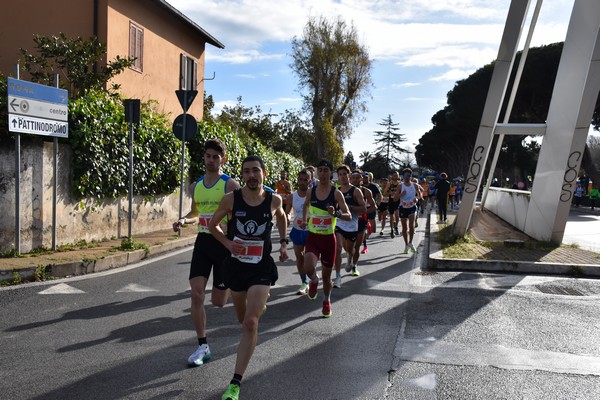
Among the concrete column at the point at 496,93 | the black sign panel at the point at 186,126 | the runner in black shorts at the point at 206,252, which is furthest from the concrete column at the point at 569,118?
the runner in black shorts at the point at 206,252

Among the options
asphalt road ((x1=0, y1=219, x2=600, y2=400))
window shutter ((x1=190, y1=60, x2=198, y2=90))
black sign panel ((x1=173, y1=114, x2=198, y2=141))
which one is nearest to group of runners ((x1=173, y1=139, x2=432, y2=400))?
asphalt road ((x1=0, y1=219, x2=600, y2=400))

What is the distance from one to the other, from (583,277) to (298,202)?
4.99 metres

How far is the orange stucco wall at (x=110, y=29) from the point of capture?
18219 mm

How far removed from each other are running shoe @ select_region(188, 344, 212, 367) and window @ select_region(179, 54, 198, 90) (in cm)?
1995

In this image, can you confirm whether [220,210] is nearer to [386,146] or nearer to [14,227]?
[14,227]

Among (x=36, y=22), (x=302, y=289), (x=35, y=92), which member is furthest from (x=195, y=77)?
(x=302, y=289)

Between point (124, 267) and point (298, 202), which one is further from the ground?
point (298, 202)

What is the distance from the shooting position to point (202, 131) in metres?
17.1

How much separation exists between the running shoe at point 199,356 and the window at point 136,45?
16.3 m

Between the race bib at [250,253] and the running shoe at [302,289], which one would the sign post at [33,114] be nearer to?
the running shoe at [302,289]

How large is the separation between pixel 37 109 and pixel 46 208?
1763 mm

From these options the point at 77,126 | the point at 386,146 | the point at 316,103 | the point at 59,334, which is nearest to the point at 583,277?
the point at 59,334

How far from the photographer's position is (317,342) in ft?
18.2

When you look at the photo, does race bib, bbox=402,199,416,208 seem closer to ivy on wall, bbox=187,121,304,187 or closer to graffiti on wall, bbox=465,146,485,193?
graffiti on wall, bbox=465,146,485,193
